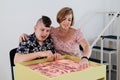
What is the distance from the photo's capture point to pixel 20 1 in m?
2.55

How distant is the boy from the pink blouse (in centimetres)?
7

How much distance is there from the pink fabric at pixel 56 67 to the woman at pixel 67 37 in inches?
10.8

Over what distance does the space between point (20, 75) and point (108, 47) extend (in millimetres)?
2606

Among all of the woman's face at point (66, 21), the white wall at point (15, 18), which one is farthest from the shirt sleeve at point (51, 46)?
the white wall at point (15, 18)

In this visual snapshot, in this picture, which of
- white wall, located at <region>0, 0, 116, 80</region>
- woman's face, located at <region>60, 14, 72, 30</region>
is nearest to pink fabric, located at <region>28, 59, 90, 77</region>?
woman's face, located at <region>60, 14, 72, 30</region>

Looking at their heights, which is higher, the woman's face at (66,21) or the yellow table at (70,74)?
the woman's face at (66,21)

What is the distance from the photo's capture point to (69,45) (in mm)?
1539

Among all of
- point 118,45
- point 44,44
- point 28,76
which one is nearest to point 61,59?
point 44,44

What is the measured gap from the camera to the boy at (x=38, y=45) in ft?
4.08

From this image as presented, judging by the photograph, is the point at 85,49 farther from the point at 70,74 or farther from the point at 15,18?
the point at 15,18

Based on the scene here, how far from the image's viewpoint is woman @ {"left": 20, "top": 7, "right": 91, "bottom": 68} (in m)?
1.45

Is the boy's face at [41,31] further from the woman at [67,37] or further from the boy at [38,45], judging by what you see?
the woman at [67,37]

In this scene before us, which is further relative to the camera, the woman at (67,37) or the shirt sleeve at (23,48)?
the woman at (67,37)

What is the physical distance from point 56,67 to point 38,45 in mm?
349
